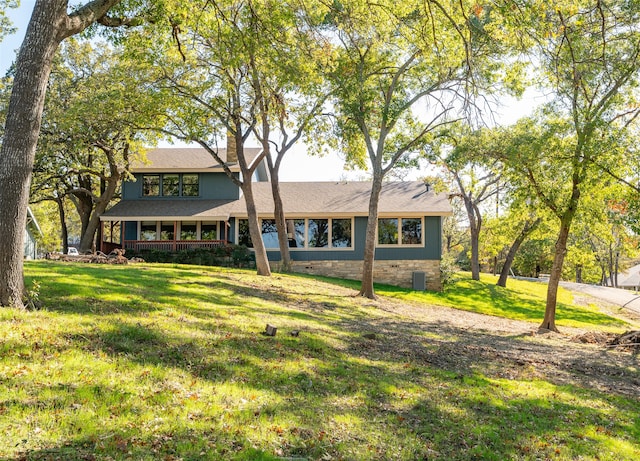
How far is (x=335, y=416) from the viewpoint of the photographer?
18.8ft

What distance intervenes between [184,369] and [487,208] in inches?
1379

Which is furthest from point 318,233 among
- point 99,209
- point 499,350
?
point 499,350

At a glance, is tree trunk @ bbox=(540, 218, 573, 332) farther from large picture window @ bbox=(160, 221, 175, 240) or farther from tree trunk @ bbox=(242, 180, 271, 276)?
large picture window @ bbox=(160, 221, 175, 240)

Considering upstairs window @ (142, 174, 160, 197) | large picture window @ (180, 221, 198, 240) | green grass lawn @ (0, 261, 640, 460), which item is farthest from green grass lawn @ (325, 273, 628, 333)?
green grass lawn @ (0, 261, 640, 460)

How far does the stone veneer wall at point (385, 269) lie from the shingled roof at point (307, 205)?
2.69 m

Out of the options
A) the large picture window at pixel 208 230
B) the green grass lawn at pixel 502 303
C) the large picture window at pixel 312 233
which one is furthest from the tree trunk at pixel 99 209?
the green grass lawn at pixel 502 303

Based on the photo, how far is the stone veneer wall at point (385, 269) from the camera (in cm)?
2677

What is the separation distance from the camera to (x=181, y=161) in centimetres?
2947

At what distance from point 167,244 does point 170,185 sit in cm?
443

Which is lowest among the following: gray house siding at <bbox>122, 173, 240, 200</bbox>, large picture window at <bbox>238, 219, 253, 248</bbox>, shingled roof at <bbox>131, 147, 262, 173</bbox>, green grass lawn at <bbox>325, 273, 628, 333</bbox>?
green grass lawn at <bbox>325, 273, 628, 333</bbox>

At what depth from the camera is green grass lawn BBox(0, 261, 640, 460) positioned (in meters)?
4.49

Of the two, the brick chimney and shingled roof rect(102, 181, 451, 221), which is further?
the brick chimney

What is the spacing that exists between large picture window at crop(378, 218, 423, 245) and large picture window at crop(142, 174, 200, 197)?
11.3 m

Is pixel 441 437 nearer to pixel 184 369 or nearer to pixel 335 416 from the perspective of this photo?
pixel 335 416
